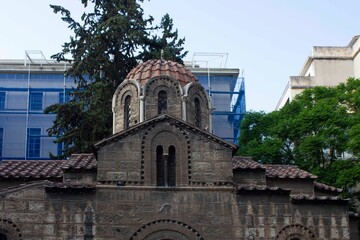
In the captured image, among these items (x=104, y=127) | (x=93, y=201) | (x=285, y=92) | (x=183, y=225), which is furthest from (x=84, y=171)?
(x=285, y=92)

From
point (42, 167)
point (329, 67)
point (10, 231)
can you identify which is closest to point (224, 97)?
point (329, 67)

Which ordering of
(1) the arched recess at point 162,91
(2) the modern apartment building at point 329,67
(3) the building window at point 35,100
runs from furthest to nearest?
(3) the building window at point 35,100 < (2) the modern apartment building at point 329,67 < (1) the arched recess at point 162,91

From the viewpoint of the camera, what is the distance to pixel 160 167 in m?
18.0

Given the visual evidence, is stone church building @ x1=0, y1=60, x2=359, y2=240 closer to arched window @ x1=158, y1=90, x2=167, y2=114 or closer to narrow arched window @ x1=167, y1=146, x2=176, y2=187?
narrow arched window @ x1=167, y1=146, x2=176, y2=187

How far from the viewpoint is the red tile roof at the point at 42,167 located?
1872cm

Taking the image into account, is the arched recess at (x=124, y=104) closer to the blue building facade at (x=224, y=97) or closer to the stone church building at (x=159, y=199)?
the stone church building at (x=159, y=199)

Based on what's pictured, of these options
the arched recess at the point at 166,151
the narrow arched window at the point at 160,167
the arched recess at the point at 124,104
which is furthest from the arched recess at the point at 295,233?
the arched recess at the point at 124,104

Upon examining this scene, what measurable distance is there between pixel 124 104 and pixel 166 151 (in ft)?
13.4

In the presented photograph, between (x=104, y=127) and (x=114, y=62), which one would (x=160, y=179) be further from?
(x=114, y=62)

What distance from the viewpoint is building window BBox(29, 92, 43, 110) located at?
43.2 meters

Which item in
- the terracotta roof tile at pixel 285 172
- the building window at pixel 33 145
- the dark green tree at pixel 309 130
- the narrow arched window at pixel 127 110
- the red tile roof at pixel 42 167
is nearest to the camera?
the red tile roof at pixel 42 167

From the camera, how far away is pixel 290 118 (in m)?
29.5

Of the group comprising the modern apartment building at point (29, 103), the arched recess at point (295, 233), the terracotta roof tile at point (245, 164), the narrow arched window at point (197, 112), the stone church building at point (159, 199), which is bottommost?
the arched recess at point (295, 233)

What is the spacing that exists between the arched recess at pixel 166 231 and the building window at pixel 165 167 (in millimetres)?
1210
